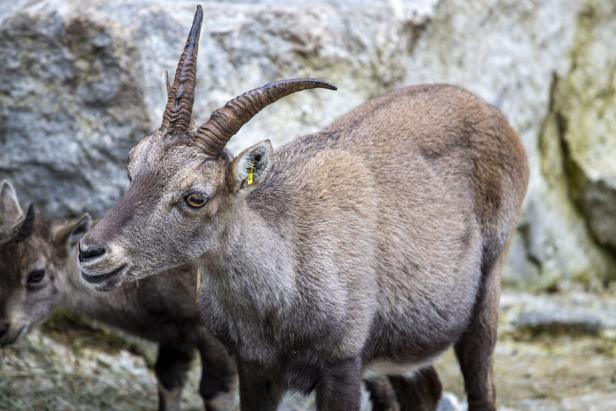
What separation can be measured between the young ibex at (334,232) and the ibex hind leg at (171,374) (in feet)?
7.05

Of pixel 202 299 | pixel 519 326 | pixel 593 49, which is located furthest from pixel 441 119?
pixel 593 49

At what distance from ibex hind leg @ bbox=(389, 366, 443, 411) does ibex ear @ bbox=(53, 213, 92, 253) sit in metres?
2.82

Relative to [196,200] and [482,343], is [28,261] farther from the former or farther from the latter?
[482,343]

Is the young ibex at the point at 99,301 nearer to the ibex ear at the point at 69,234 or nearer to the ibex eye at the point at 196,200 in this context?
the ibex ear at the point at 69,234

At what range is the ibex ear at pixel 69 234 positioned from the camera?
897 cm

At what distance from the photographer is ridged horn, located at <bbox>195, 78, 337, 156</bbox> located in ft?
20.6

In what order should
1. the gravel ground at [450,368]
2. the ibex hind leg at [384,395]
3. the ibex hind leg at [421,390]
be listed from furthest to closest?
the gravel ground at [450,368] < the ibex hind leg at [384,395] < the ibex hind leg at [421,390]

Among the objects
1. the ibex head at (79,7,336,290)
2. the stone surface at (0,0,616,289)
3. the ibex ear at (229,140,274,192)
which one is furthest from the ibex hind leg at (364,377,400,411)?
the ibex ear at (229,140,274,192)

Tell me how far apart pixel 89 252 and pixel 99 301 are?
3327mm

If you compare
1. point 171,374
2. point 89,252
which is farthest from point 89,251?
point 171,374

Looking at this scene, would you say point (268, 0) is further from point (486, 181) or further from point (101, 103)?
point (486, 181)

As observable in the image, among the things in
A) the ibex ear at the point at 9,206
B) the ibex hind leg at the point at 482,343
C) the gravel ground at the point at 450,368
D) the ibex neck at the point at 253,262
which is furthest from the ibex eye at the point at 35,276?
the ibex hind leg at the point at 482,343

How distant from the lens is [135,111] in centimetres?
991

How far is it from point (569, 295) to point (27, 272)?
675 cm
